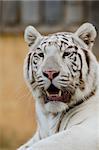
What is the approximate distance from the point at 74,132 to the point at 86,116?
0.15 metres

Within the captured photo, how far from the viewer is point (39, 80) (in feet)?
13.5

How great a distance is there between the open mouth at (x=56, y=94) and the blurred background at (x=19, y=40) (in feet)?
21.3

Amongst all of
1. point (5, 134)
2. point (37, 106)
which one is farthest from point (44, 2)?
point (37, 106)

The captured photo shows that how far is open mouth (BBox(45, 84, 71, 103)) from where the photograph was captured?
4.08 metres

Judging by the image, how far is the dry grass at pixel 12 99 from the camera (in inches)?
430

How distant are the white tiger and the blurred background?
636cm

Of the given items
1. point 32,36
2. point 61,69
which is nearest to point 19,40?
point 32,36

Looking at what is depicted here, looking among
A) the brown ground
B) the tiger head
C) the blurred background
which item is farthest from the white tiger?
the brown ground

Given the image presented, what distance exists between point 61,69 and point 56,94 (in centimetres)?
14

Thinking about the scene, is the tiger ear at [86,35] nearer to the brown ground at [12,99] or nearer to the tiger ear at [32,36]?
the tiger ear at [32,36]

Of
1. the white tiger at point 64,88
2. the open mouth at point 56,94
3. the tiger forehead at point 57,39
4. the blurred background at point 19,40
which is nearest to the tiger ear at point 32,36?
the white tiger at point 64,88

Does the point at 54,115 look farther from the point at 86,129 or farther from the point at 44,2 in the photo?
the point at 44,2

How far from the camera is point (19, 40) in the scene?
10930 mm

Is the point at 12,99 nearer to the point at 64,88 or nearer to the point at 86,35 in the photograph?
the point at 86,35
